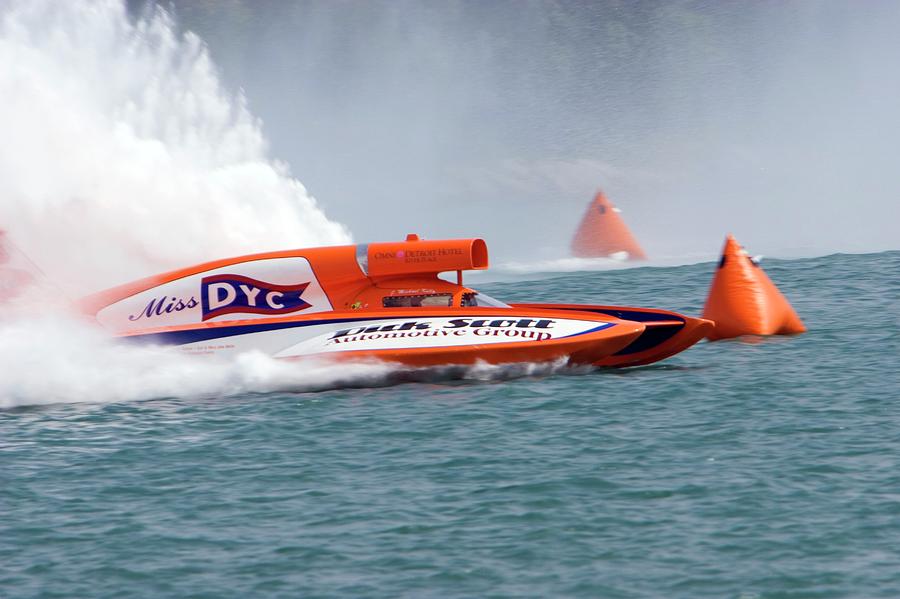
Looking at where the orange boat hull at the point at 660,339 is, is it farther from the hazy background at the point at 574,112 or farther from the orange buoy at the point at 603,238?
the hazy background at the point at 574,112

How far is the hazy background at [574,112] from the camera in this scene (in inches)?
1097

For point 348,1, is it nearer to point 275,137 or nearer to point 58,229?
point 275,137

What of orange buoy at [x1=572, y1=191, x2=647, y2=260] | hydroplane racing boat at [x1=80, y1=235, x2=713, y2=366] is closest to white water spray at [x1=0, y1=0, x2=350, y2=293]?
hydroplane racing boat at [x1=80, y1=235, x2=713, y2=366]

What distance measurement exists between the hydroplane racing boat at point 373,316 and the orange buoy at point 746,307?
1410 mm

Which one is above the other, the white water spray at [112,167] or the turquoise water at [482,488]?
the white water spray at [112,167]

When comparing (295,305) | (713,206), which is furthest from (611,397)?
(713,206)

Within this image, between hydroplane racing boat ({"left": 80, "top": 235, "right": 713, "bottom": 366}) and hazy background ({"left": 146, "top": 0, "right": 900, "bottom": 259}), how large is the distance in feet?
38.1

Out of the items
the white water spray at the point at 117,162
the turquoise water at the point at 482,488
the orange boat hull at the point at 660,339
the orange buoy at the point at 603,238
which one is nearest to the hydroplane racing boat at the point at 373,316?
the orange boat hull at the point at 660,339

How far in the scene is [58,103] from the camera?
1698 cm

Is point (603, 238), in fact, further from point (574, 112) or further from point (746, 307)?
point (574, 112)

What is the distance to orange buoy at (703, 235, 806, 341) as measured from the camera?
12500 millimetres

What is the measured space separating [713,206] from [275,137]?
13.4m

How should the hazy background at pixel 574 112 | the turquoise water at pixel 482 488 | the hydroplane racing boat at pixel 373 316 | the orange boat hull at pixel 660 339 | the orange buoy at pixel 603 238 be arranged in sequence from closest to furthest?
the turquoise water at pixel 482 488
the hydroplane racing boat at pixel 373 316
the orange boat hull at pixel 660 339
the orange buoy at pixel 603 238
the hazy background at pixel 574 112

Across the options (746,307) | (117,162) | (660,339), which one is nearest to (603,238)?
(746,307)
